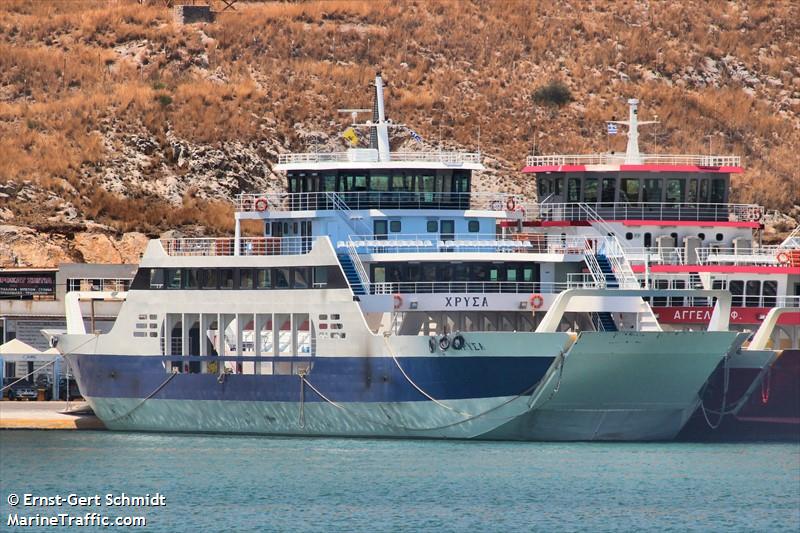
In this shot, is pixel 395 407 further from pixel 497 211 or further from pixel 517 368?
pixel 497 211

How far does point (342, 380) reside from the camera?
205 ft

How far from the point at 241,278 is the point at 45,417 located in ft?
26.3

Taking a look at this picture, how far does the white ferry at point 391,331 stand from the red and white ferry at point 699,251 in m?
1.48

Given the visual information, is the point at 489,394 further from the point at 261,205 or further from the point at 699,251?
the point at 699,251

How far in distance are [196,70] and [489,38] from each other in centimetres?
1599

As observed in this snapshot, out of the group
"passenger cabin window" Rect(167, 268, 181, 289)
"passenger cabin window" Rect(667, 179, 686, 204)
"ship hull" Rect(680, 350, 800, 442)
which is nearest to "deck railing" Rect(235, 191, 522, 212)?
"passenger cabin window" Rect(167, 268, 181, 289)

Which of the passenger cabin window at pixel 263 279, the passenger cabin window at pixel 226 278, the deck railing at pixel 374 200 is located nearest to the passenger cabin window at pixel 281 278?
the passenger cabin window at pixel 263 279

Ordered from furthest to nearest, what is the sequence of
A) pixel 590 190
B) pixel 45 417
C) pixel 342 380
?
pixel 590 190 → pixel 45 417 → pixel 342 380

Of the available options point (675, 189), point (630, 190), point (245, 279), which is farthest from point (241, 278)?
point (675, 189)

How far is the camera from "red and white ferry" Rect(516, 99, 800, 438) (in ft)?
216

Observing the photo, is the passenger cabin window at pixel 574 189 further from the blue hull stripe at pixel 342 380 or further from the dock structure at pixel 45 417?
the dock structure at pixel 45 417

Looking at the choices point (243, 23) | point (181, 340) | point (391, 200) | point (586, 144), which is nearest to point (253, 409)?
point (181, 340)

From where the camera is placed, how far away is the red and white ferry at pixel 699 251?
65875 mm

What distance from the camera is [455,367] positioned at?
6094cm
